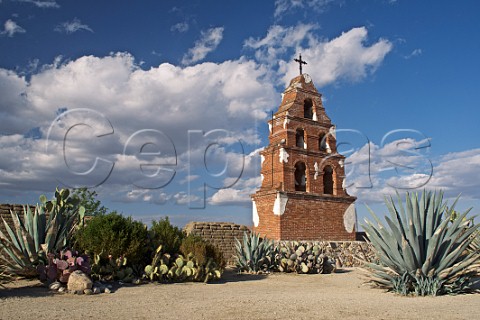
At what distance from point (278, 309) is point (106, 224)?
5112 mm

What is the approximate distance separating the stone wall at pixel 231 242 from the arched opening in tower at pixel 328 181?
2.58 meters

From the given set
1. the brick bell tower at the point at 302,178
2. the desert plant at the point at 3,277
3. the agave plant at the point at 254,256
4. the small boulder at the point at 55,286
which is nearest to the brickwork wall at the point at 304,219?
the brick bell tower at the point at 302,178

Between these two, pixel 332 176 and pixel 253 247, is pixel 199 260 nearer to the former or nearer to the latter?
pixel 253 247

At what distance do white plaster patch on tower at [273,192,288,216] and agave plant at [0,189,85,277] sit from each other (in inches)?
319

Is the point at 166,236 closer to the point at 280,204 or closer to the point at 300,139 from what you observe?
the point at 280,204

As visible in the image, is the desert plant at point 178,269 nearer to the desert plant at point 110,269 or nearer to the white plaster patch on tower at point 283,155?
the desert plant at point 110,269

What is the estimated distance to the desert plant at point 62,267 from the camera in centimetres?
733

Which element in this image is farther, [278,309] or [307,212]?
[307,212]

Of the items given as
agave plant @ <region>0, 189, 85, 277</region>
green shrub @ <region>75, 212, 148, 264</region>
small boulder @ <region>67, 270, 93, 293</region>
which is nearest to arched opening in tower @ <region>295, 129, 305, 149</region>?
green shrub @ <region>75, 212, 148, 264</region>

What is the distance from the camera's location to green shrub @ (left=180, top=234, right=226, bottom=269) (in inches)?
373

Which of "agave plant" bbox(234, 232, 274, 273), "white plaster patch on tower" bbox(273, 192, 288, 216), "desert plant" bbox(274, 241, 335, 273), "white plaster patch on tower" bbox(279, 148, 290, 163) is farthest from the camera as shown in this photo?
"white plaster patch on tower" bbox(279, 148, 290, 163)

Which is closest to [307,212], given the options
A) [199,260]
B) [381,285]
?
[199,260]

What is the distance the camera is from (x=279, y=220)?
49.9 ft

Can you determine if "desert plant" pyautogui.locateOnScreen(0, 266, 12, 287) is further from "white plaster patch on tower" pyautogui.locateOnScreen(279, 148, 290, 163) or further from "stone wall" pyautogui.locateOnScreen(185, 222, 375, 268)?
"white plaster patch on tower" pyautogui.locateOnScreen(279, 148, 290, 163)
